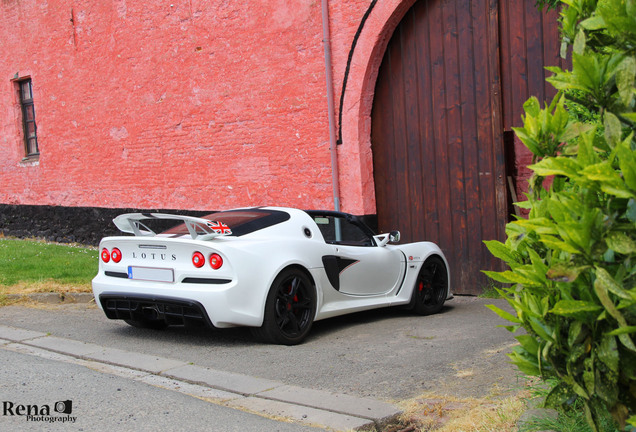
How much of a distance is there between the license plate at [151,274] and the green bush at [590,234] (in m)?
3.98

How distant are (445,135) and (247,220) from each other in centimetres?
391

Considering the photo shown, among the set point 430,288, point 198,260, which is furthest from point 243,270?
point 430,288

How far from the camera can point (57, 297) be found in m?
8.61

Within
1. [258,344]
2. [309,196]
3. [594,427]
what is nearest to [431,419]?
[594,427]

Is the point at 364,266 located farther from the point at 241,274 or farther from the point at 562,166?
the point at 562,166

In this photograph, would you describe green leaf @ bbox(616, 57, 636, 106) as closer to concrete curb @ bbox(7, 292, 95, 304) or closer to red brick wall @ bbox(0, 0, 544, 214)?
concrete curb @ bbox(7, 292, 95, 304)

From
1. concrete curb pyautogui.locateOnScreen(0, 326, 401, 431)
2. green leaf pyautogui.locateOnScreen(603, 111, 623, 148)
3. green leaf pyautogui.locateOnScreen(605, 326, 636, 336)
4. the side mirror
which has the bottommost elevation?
concrete curb pyautogui.locateOnScreen(0, 326, 401, 431)

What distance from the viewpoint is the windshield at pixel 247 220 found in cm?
658

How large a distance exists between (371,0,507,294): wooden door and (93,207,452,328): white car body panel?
2.28 meters

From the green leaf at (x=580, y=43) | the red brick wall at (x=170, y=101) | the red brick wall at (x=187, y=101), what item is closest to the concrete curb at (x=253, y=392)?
the green leaf at (x=580, y=43)

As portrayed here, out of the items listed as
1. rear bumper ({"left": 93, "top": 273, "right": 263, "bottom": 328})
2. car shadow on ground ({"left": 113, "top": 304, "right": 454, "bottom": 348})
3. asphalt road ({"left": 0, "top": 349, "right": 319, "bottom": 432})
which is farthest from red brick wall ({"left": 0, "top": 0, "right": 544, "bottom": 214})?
asphalt road ({"left": 0, "top": 349, "right": 319, "bottom": 432})

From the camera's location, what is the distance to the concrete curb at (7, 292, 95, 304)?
336 inches

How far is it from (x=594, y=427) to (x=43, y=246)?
12.8 m

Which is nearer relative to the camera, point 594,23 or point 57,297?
point 594,23
